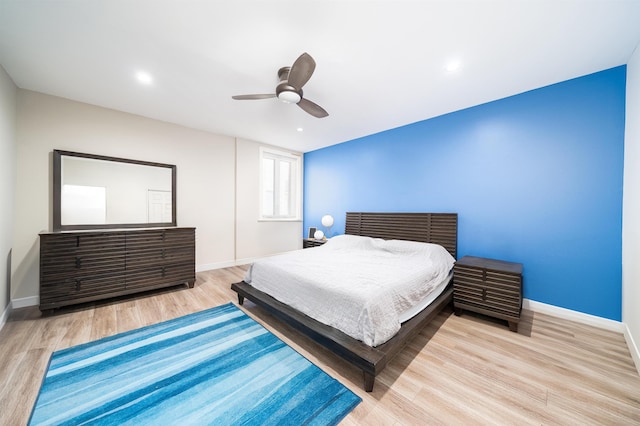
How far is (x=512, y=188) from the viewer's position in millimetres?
2805

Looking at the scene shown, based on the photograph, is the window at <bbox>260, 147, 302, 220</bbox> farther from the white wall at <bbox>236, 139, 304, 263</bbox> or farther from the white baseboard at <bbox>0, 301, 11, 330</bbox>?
the white baseboard at <bbox>0, 301, 11, 330</bbox>

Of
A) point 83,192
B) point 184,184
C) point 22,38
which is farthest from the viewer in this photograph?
point 184,184

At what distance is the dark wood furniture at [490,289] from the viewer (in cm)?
227

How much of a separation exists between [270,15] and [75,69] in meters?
2.24

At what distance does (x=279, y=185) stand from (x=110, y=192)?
3010 mm

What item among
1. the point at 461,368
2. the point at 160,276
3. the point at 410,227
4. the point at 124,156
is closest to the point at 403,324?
the point at 461,368

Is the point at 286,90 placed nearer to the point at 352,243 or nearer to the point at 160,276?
the point at 352,243

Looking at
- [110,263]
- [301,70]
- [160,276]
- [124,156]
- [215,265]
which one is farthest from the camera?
[215,265]

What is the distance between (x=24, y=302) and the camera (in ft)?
8.83

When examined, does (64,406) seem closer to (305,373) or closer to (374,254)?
(305,373)

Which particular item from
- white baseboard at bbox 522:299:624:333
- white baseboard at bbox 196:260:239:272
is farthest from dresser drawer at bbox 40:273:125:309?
white baseboard at bbox 522:299:624:333

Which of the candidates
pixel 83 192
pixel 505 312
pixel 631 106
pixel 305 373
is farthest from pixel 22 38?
pixel 631 106

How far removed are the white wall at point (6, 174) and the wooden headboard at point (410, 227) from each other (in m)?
4.48

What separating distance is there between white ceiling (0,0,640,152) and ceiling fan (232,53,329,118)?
204 millimetres
